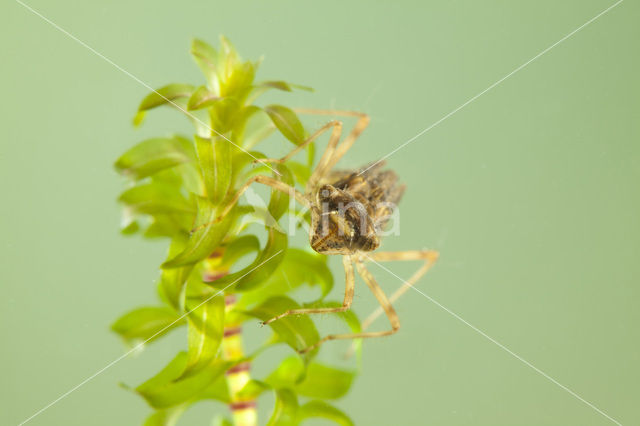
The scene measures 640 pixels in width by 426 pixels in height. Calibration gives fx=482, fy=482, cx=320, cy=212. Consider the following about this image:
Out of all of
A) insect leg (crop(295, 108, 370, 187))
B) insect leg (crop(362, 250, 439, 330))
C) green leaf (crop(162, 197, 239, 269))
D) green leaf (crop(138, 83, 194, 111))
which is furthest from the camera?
insect leg (crop(362, 250, 439, 330))

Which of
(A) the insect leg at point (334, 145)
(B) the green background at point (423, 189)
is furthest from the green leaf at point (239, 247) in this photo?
(B) the green background at point (423, 189)

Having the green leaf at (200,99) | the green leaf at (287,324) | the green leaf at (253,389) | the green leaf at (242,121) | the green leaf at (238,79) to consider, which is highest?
the green leaf at (238,79)

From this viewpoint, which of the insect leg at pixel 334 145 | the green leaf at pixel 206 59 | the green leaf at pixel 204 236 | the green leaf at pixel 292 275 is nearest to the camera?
the green leaf at pixel 204 236

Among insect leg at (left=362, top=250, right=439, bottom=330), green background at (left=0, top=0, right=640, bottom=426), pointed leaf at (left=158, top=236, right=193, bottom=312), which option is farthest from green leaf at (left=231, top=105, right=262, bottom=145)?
green background at (left=0, top=0, right=640, bottom=426)

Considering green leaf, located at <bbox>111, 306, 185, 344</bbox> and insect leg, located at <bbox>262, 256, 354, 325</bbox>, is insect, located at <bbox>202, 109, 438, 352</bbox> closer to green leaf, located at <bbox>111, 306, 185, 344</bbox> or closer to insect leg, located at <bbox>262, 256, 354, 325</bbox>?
insect leg, located at <bbox>262, 256, 354, 325</bbox>

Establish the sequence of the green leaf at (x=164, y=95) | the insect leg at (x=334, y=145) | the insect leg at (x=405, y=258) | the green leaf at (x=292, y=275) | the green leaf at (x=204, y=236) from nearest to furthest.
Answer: the green leaf at (x=204, y=236)
the green leaf at (x=164, y=95)
the green leaf at (x=292, y=275)
the insect leg at (x=334, y=145)
the insect leg at (x=405, y=258)

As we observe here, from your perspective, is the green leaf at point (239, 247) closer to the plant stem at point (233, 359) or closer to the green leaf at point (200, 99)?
the plant stem at point (233, 359)

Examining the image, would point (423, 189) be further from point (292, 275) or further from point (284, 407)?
point (284, 407)

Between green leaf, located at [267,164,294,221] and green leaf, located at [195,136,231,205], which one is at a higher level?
green leaf, located at [195,136,231,205]
